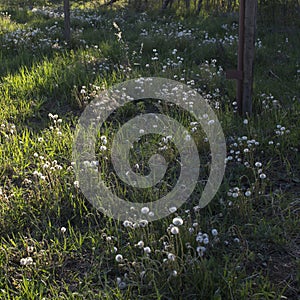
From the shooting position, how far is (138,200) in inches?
134

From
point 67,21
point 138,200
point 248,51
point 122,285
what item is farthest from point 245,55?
point 67,21

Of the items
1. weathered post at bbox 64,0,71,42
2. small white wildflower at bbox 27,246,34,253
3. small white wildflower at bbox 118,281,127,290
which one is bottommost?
small white wildflower at bbox 118,281,127,290

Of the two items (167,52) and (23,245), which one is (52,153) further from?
(167,52)

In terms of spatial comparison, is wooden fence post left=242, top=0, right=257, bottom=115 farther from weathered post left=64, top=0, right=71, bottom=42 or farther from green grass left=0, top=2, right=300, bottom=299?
weathered post left=64, top=0, right=71, bottom=42

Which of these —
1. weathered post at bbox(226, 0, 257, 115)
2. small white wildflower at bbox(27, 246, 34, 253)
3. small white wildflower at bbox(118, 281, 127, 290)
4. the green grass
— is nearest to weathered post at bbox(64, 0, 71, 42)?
the green grass

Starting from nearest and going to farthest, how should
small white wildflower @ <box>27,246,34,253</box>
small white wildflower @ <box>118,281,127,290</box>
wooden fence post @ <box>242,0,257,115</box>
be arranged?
small white wildflower @ <box>118,281,127,290</box>, small white wildflower @ <box>27,246,34,253</box>, wooden fence post @ <box>242,0,257,115</box>

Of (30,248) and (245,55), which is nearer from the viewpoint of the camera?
(30,248)

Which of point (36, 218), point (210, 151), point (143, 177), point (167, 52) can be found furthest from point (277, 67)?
point (36, 218)

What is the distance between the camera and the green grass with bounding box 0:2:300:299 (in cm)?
259

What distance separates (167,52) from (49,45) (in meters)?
2.01

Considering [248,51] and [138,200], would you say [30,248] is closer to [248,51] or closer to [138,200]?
[138,200]

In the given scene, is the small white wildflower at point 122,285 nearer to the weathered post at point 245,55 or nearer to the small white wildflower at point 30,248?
the small white wildflower at point 30,248

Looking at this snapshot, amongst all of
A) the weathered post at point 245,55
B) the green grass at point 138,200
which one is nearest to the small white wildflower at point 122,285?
the green grass at point 138,200

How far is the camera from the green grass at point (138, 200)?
2.59m
